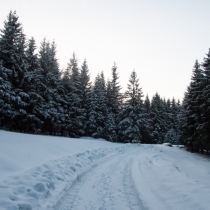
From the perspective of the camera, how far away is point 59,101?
34.1 meters

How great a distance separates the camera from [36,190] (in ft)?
18.9

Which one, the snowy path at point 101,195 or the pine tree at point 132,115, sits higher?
the pine tree at point 132,115

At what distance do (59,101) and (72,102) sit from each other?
241cm

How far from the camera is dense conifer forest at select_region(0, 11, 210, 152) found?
879 inches

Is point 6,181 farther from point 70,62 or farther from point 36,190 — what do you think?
point 70,62

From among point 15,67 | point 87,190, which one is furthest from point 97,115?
point 87,190

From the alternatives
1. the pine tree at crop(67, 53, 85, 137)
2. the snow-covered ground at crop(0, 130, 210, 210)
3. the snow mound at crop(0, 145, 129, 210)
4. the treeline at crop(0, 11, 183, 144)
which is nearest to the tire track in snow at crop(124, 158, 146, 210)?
the snow-covered ground at crop(0, 130, 210, 210)

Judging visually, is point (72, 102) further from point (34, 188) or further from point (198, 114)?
point (34, 188)

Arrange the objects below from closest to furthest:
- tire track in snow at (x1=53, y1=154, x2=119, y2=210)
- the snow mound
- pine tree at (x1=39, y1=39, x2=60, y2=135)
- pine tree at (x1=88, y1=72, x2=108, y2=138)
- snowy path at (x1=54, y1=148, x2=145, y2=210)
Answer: the snow mound < tire track in snow at (x1=53, y1=154, x2=119, y2=210) < snowy path at (x1=54, y1=148, x2=145, y2=210) < pine tree at (x1=39, y1=39, x2=60, y2=135) < pine tree at (x1=88, y1=72, x2=108, y2=138)

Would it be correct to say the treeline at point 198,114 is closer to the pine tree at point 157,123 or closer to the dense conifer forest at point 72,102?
the dense conifer forest at point 72,102

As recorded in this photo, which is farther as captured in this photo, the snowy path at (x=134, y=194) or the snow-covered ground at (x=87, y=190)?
the snowy path at (x=134, y=194)

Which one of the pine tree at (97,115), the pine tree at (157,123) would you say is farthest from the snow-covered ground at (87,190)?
the pine tree at (157,123)

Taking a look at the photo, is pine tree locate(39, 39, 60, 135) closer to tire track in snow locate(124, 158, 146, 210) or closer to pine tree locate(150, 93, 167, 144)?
tire track in snow locate(124, 158, 146, 210)

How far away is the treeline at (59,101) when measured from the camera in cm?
2220
